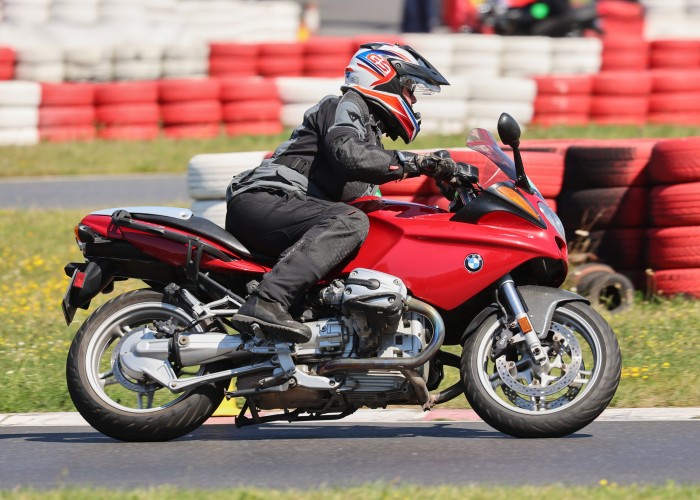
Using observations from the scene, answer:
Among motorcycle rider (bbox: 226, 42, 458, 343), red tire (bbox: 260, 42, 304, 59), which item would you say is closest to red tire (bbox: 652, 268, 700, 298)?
motorcycle rider (bbox: 226, 42, 458, 343)

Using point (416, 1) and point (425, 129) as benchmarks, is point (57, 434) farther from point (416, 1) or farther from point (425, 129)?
point (416, 1)

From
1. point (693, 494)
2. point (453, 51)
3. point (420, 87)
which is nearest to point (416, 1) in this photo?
point (453, 51)

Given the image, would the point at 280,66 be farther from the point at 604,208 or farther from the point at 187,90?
the point at 604,208

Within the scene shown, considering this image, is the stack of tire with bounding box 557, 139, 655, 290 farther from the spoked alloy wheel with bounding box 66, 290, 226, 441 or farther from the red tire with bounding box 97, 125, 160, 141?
the red tire with bounding box 97, 125, 160, 141

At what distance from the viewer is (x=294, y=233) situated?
5.86 meters

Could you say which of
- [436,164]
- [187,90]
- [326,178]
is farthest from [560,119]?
[436,164]

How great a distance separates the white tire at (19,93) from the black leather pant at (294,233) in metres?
11.0

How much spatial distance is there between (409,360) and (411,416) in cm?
94

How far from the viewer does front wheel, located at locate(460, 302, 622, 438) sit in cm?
564

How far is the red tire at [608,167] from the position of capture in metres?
9.23

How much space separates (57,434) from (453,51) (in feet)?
44.0

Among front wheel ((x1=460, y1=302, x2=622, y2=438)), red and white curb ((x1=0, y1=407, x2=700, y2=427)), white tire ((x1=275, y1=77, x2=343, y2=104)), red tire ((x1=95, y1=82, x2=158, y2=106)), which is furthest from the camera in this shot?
red tire ((x1=95, y1=82, x2=158, y2=106))

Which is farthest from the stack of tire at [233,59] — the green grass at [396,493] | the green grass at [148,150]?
the green grass at [396,493]

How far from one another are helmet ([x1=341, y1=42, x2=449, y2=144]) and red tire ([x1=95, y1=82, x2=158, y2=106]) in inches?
437
